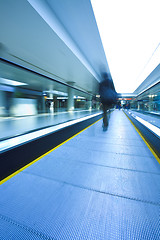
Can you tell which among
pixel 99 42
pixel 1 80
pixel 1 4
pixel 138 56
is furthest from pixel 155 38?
pixel 1 80

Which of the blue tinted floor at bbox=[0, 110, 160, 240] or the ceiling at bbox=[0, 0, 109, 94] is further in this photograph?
the ceiling at bbox=[0, 0, 109, 94]

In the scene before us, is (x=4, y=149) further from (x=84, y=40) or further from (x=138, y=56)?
(x=138, y=56)

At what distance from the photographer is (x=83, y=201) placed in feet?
4.07

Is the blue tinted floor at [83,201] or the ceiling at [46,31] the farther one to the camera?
the ceiling at [46,31]

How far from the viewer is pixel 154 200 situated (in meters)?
1.24

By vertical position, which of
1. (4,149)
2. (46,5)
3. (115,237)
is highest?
(46,5)

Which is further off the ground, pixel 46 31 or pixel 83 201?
pixel 46 31

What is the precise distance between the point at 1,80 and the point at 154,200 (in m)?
3.22

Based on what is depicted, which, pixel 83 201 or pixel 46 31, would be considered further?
pixel 46 31

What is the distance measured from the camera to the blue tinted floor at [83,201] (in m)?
0.96

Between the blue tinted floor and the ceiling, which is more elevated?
the ceiling

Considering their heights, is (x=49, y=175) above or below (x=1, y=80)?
below

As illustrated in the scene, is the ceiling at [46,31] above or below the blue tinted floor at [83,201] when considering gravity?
above

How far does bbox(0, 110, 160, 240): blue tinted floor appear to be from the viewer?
956 mm
